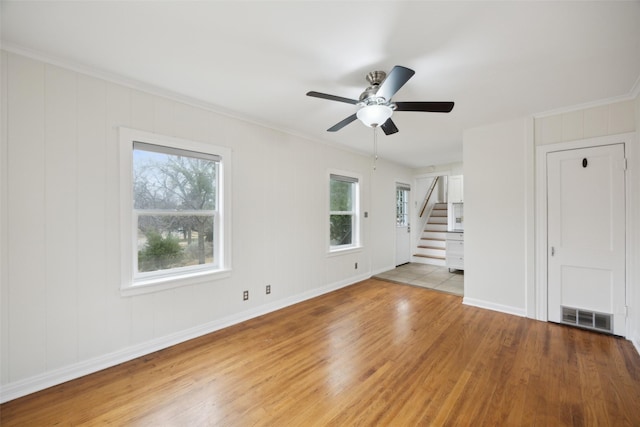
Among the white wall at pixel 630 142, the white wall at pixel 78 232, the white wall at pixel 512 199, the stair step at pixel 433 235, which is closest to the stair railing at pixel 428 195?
the stair step at pixel 433 235

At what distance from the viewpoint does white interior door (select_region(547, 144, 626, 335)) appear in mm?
2807

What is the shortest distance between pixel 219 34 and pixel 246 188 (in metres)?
1.76

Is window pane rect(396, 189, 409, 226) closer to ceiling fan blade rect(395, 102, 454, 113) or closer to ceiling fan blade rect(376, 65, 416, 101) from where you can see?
ceiling fan blade rect(395, 102, 454, 113)

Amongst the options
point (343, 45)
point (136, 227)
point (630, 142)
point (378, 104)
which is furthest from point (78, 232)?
point (630, 142)

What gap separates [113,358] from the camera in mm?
2316

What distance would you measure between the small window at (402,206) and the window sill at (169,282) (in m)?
4.61

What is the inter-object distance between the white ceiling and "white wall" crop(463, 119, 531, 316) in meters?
0.70

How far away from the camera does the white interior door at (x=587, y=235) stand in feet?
9.21

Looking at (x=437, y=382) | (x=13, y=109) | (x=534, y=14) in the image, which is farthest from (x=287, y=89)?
(x=437, y=382)

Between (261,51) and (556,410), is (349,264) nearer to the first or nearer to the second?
(556,410)

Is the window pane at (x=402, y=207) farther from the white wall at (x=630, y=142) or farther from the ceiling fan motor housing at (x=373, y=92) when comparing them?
the ceiling fan motor housing at (x=373, y=92)

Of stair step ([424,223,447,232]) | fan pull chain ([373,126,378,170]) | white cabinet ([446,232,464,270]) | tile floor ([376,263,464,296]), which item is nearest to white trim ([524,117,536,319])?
tile floor ([376,263,464,296])

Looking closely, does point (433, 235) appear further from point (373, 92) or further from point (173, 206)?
point (173, 206)

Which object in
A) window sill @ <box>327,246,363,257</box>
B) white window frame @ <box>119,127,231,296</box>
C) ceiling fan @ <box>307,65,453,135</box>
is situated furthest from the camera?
window sill @ <box>327,246,363,257</box>
